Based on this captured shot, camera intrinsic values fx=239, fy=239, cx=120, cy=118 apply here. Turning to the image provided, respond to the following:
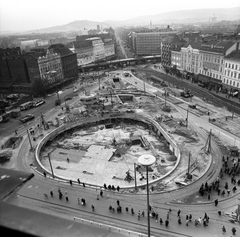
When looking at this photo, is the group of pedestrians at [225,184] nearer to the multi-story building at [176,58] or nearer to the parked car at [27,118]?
the parked car at [27,118]

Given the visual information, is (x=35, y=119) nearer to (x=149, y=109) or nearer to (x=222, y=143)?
(x=149, y=109)

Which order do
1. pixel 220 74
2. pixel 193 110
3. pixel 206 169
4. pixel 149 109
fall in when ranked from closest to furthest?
pixel 206 169, pixel 193 110, pixel 149 109, pixel 220 74

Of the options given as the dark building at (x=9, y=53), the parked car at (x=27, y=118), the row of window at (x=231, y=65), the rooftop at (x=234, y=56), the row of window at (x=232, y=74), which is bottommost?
the parked car at (x=27, y=118)

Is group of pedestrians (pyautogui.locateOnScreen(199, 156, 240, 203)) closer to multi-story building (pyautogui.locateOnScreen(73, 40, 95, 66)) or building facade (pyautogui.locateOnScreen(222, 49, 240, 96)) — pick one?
building facade (pyautogui.locateOnScreen(222, 49, 240, 96))

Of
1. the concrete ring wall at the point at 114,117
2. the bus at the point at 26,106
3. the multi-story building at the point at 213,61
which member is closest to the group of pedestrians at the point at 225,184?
the concrete ring wall at the point at 114,117

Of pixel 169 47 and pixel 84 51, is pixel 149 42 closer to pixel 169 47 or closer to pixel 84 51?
pixel 84 51

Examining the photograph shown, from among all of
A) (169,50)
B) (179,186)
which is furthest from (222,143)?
(169,50)

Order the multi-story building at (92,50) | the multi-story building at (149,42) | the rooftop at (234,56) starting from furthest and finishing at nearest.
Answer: the multi-story building at (149,42) → the multi-story building at (92,50) → the rooftop at (234,56)
